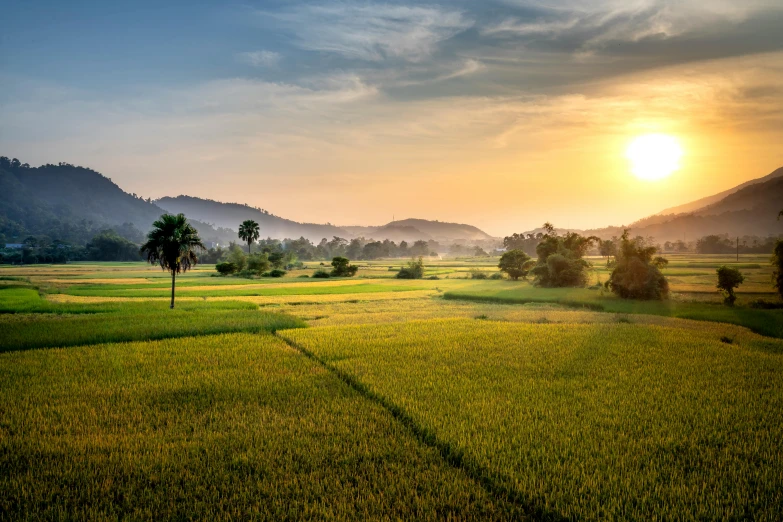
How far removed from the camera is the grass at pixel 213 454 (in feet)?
19.6

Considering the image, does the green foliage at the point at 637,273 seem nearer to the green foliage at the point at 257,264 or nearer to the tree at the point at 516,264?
the tree at the point at 516,264

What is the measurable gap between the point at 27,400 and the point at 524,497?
37.6ft

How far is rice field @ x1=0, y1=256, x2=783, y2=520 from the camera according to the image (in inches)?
240

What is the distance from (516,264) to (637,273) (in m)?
27.5

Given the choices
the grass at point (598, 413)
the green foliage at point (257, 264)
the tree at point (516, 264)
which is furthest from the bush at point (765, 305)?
the green foliage at point (257, 264)

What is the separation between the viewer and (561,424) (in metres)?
8.66

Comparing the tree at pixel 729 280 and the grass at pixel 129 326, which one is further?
the tree at pixel 729 280

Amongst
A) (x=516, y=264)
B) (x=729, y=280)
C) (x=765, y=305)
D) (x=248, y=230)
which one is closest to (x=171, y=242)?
(x=729, y=280)

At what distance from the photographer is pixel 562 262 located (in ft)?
163

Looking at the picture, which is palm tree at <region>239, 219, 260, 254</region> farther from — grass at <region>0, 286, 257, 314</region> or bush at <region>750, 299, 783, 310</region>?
bush at <region>750, 299, 783, 310</region>

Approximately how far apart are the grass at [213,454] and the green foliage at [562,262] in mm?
42748

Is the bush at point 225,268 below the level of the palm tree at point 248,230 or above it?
below

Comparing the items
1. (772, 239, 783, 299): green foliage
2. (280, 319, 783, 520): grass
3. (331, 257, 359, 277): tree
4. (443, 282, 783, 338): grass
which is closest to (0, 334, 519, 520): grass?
(280, 319, 783, 520): grass

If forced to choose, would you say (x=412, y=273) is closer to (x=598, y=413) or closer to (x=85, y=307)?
(x=85, y=307)
